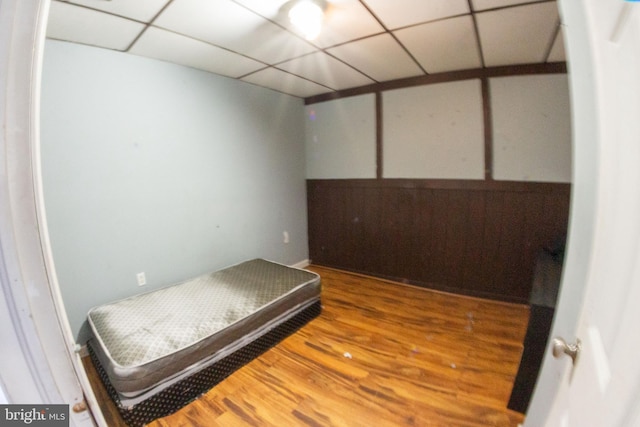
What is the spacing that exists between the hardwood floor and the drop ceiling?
229cm

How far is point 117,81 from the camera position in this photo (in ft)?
6.14

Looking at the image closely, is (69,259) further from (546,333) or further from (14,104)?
(546,333)

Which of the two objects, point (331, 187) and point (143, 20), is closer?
point (143, 20)

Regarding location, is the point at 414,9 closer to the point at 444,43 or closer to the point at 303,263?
the point at 444,43

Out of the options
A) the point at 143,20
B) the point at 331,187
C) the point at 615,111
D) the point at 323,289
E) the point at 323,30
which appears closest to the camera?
the point at 615,111

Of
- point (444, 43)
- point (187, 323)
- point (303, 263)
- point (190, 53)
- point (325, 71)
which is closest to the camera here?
point (187, 323)

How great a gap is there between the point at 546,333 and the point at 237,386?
182 cm

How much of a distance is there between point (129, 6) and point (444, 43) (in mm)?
2130

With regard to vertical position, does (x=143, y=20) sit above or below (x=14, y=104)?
above

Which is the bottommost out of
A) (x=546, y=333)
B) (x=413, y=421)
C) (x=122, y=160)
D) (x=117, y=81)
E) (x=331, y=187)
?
(x=413, y=421)

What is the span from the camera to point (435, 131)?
8.62 ft

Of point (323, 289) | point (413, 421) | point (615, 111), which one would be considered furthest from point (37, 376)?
point (323, 289)

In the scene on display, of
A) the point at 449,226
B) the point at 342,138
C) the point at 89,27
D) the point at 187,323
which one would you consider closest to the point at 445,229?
the point at 449,226

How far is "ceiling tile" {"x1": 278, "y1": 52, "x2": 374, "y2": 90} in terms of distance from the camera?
7.09 feet
